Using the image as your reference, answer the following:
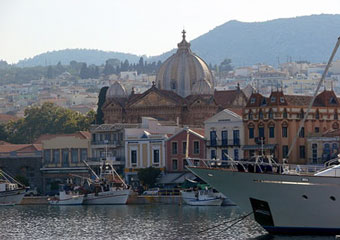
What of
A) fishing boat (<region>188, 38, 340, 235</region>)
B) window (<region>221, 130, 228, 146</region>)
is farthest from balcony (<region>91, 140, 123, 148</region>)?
fishing boat (<region>188, 38, 340, 235</region>)

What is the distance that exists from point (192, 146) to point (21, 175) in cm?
2348

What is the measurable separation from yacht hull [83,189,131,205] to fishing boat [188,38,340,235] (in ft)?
126

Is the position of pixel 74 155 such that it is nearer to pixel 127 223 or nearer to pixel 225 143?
pixel 225 143

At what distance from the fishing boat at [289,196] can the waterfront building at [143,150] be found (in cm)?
5256

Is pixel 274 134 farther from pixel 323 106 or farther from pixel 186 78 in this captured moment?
pixel 186 78

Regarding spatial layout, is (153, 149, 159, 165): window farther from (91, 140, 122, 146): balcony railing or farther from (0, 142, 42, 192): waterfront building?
(0, 142, 42, 192): waterfront building

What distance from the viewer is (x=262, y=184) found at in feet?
224

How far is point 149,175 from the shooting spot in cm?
12056

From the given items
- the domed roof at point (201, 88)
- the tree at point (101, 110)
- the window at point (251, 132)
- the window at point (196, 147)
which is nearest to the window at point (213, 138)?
the window at point (196, 147)

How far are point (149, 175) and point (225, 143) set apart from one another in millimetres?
9166

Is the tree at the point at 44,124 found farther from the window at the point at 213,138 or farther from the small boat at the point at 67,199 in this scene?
the small boat at the point at 67,199

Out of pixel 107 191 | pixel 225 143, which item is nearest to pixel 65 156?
pixel 107 191

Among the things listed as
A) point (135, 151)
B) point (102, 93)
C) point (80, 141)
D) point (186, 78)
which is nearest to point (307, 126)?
point (135, 151)

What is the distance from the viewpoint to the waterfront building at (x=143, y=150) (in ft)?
405
